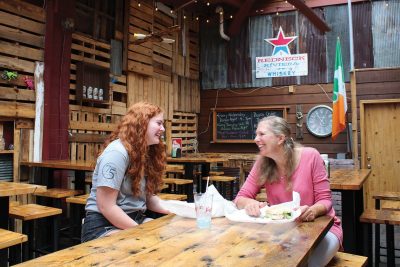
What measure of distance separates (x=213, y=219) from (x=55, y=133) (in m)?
4.48

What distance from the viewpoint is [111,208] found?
84.7 inches

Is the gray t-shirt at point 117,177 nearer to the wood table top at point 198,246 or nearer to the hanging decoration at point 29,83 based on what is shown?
the wood table top at point 198,246

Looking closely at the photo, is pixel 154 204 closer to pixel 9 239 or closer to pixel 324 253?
pixel 9 239

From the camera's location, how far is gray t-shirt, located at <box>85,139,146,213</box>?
2.13m

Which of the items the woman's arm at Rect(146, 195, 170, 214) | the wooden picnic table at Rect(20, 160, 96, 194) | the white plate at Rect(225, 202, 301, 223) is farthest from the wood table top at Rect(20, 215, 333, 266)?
the wooden picnic table at Rect(20, 160, 96, 194)

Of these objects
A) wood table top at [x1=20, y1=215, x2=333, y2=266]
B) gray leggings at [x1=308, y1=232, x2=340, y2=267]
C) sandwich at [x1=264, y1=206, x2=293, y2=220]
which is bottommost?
gray leggings at [x1=308, y1=232, x2=340, y2=267]

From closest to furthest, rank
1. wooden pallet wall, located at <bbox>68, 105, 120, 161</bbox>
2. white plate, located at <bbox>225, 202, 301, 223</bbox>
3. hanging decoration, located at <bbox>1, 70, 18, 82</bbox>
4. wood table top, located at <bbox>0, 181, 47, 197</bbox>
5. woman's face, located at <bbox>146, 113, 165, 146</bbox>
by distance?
1. white plate, located at <bbox>225, 202, 301, 223</bbox>
2. woman's face, located at <bbox>146, 113, 165, 146</bbox>
3. wood table top, located at <bbox>0, 181, 47, 197</bbox>
4. hanging decoration, located at <bbox>1, 70, 18, 82</bbox>
5. wooden pallet wall, located at <bbox>68, 105, 120, 161</bbox>

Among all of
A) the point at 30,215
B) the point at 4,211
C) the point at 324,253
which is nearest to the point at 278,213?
the point at 324,253

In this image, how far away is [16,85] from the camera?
5.27 metres

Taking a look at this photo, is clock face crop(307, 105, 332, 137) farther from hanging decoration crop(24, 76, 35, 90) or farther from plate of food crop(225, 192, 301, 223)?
plate of food crop(225, 192, 301, 223)

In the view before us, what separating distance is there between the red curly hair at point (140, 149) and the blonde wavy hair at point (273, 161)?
2.23ft

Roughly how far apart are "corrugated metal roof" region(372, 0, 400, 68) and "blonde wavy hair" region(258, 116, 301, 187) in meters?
6.12

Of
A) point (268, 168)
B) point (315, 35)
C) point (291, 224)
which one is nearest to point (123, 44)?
point (315, 35)

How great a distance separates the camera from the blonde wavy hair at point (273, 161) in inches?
94.2
